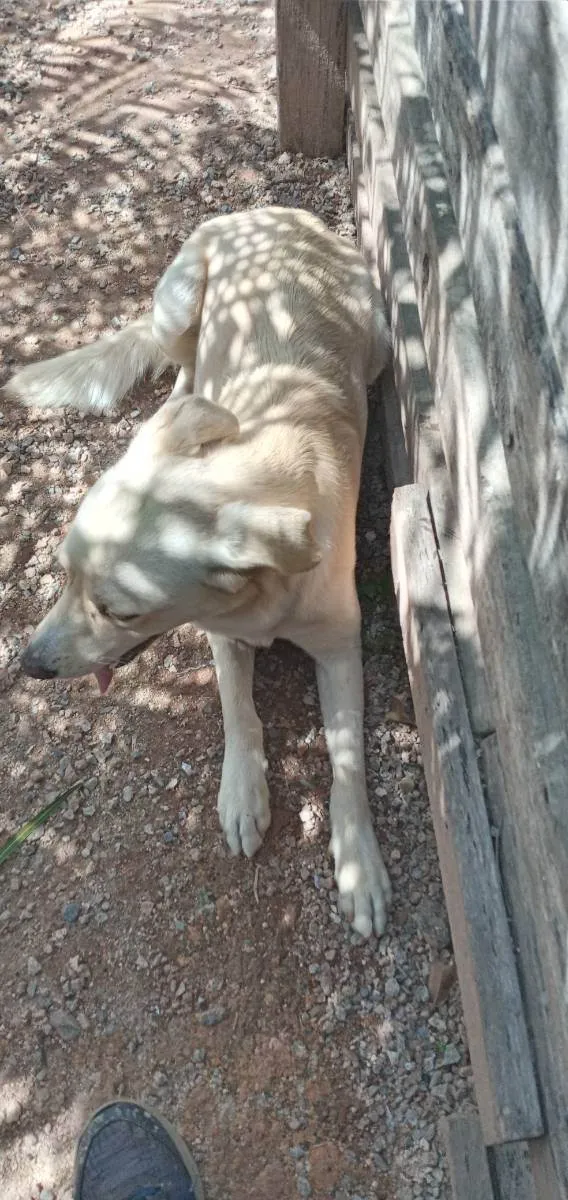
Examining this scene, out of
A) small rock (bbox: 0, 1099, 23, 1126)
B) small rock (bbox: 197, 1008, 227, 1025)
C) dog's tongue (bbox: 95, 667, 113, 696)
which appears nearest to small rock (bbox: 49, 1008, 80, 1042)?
small rock (bbox: 0, 1099, 23, 1126)

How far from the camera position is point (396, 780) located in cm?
320

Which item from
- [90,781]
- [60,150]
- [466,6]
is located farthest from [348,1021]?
Result: [60,150]

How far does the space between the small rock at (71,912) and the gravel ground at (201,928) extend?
11 millimetres

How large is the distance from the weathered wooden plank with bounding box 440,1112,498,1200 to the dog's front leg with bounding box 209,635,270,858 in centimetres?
104

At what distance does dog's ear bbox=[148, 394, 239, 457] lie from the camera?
2.66 metres

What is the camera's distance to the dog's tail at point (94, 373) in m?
4.15

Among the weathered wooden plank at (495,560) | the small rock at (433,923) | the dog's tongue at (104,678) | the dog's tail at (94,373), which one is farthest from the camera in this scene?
the dog's tail at (94,373)

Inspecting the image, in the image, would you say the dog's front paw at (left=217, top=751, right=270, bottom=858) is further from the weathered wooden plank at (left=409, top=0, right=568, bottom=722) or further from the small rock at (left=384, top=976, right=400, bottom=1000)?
the weathered wooden plank at (left=409, top=0, right=568, bottom=722)

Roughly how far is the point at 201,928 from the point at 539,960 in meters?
1.21

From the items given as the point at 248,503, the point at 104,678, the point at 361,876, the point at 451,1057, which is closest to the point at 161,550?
the point at 248,503

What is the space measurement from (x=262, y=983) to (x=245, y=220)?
309 centimetres

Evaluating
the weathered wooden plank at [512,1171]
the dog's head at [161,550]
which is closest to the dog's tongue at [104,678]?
the dog's head at [161,550]

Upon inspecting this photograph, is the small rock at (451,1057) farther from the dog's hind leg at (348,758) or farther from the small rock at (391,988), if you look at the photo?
the dog's hind leg at (348,758)

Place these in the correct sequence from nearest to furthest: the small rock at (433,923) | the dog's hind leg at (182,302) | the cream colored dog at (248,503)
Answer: the cream colored dog at (248,503) < the small rock at (433,923) < the dog's hind leg at (182,302)
